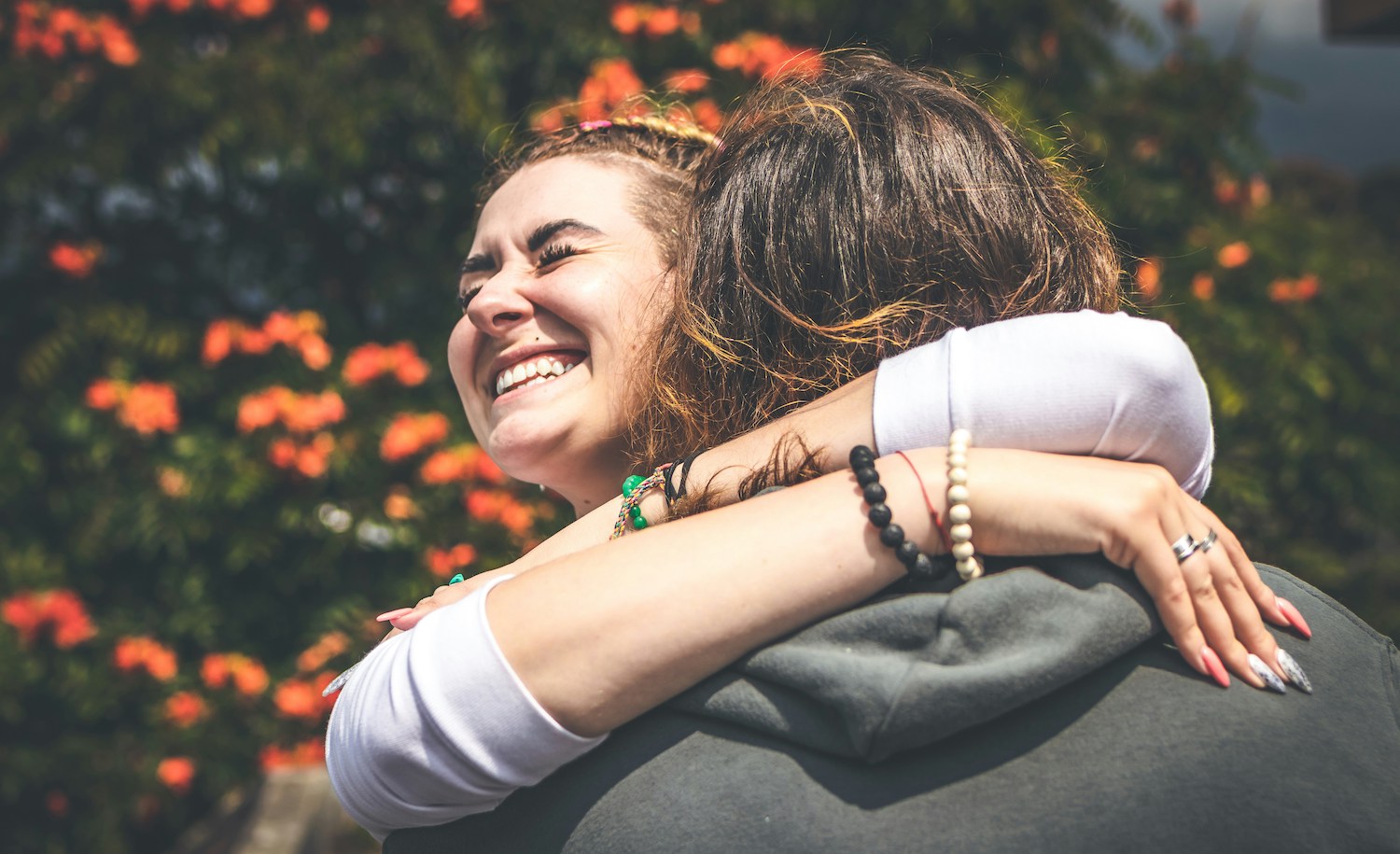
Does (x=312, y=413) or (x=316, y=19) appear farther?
(x=316, y=19)

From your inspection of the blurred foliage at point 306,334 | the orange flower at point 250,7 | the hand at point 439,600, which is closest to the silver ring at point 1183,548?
the hand at point 439,600

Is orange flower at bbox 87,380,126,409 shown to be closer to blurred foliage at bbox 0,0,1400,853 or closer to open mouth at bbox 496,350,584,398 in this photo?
blurred foliage at bbox 0,0,1400,853

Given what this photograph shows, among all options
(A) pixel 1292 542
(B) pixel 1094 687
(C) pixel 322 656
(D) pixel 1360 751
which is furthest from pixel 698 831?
(A) pixel 1292 542

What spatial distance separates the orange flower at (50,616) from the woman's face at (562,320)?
2.74m

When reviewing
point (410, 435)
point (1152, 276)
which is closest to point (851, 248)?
point (410, 435)

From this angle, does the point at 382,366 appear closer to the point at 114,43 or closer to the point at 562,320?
the point at 114,43

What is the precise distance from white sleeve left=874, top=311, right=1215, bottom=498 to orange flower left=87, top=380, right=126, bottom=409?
11.2ft

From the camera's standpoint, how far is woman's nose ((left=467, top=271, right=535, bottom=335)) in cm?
166

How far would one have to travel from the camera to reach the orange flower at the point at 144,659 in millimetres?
3691

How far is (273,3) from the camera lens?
12.6 feet

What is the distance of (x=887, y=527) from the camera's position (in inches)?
39.8

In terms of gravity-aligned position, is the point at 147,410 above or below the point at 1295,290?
above

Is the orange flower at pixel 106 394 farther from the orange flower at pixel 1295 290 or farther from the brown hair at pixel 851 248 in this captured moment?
the orange flower at pixel 1295 290

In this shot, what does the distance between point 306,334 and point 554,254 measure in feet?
7.72
